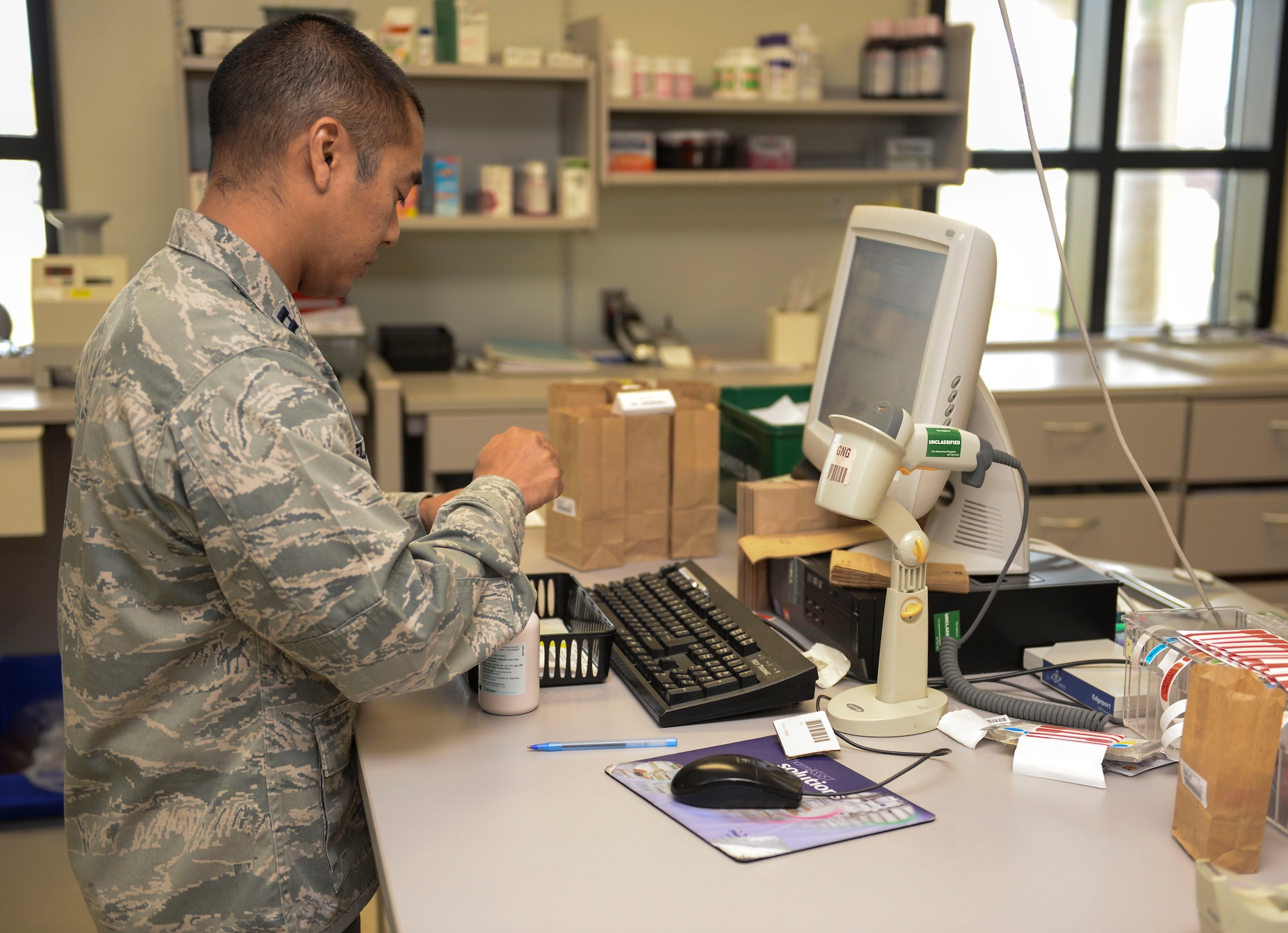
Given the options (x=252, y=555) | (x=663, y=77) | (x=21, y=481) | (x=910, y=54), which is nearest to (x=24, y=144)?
(x=21, y=481)

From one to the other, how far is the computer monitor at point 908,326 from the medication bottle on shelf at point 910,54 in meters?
1.99

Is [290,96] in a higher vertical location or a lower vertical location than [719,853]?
higher

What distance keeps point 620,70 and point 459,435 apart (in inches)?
45.4

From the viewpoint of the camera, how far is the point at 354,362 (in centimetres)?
300

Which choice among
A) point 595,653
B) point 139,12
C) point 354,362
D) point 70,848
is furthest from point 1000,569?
point 139,12

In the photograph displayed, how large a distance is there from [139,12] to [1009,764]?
306 cm

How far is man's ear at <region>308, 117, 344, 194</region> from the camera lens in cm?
105

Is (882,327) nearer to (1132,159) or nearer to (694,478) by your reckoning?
(694,478)

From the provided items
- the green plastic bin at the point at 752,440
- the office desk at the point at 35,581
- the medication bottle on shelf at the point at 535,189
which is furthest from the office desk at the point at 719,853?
the office desk at the point at 35,581

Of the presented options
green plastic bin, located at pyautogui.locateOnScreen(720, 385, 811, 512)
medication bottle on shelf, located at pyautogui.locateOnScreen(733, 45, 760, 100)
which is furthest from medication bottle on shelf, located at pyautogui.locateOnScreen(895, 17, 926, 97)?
green plastic bin, located at pyautogui.locateOnScreen(720, 385, 811, 512)

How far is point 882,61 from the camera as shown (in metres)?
3.33

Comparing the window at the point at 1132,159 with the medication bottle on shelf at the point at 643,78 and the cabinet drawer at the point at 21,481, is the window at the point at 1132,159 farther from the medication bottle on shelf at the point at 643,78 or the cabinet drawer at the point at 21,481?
the cabinet drawer at the point at 21,481

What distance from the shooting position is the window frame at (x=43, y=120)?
9.98ft

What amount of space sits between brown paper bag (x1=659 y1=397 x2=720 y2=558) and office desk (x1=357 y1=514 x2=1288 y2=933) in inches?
21.6
